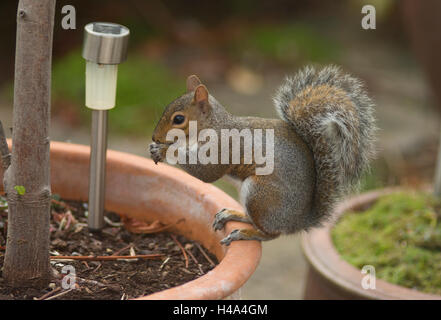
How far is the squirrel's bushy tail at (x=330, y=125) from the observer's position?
1.22m

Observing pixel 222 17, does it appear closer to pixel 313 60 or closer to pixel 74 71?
pixel 313 60

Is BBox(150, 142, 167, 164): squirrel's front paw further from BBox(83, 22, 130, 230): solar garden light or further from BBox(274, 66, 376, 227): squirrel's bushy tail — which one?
BBox(274, 66, 376, 227): squirrel's bushy tail

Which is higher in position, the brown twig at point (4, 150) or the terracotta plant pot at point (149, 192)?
the brown twig at point (4, 150)

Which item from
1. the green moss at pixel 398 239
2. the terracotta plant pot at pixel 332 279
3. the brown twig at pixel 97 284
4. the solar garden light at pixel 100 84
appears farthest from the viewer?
the green moss at pixel 398 239

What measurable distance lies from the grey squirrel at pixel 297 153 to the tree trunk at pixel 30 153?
11.4 inches

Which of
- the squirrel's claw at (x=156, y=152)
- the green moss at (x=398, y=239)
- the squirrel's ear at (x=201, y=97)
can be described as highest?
the squirrel's ear at (x=201, y=97)

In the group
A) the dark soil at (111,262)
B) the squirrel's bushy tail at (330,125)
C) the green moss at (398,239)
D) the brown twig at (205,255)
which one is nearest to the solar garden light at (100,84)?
the dark soil at (111,262)

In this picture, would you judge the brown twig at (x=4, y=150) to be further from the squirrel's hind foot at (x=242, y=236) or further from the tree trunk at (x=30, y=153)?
the squirrel's hind foot at (x=242, y=236)

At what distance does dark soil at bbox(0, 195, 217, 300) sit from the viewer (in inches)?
39.7

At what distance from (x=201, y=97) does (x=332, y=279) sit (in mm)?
543

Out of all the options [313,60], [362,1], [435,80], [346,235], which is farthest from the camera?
[362,1]
